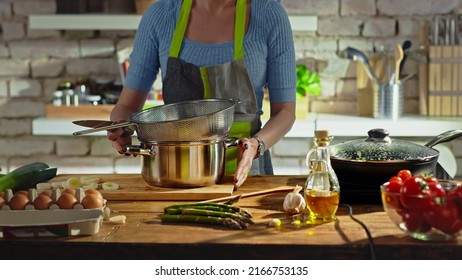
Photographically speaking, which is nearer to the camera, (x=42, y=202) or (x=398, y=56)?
(x=42, y=202)

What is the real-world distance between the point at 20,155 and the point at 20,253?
9.93ft

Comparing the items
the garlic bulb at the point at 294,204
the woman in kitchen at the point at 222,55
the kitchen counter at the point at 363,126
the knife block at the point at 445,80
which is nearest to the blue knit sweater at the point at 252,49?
the woman in kitchen at the point at 222,55

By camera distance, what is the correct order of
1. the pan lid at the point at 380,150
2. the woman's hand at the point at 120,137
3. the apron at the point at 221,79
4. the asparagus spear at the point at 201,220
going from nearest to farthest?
the asparagus spear at the point at 201,220
the pan lid at the point at 380,150
the woman's hand at the point at 120,137
the apron at the point at 221,79

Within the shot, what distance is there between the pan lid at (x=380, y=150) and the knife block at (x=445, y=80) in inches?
91.7

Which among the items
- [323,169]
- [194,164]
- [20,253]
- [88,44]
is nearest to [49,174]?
[194,164]

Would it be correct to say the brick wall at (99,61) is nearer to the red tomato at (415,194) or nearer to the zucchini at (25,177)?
the zucchini at (25,177)

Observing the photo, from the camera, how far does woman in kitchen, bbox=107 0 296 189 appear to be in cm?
266

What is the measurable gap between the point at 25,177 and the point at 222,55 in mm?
815

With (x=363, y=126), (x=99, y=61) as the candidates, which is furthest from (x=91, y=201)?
(x=99, y=61)

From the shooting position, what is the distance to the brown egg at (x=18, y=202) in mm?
1838

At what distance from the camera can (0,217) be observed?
1.75 meters

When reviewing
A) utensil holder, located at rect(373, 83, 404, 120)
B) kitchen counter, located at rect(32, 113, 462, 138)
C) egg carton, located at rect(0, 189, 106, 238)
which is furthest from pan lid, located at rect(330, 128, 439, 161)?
utensil holder, located at rect(373, 83, 404, 120)

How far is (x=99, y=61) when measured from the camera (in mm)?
4539

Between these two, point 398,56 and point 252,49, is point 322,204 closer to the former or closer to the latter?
point 252,49
